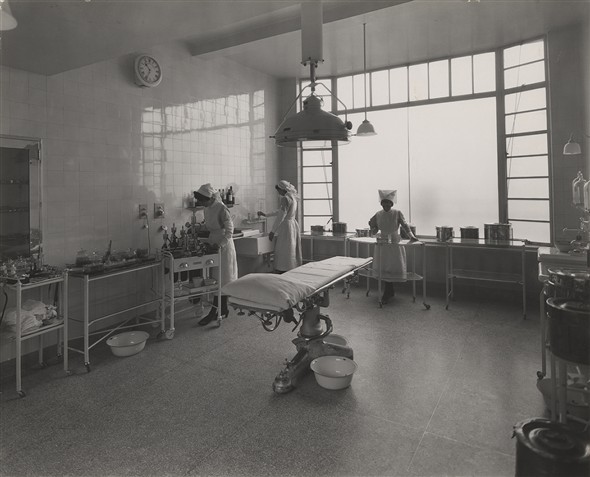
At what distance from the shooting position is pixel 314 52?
10.9 ft

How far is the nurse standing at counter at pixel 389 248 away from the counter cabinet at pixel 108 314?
305 centimetres

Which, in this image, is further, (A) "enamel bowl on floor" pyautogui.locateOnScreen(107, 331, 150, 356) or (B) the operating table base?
(A) "enamel bowl on floor" pyautogui.locateOnScreen(107, 331, 150, 356)

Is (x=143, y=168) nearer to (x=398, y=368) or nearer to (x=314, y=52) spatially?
(x=314, y=52)

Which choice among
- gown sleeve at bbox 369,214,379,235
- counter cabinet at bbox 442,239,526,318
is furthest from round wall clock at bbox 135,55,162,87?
counter cabinet at bbox 442,239,526,318

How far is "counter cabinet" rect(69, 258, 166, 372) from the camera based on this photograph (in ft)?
11.7

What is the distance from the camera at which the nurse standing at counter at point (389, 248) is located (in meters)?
5.77

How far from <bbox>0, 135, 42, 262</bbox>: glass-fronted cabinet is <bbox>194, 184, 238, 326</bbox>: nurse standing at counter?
Result: 176 cm

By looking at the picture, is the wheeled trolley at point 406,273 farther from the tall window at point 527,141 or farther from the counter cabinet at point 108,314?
the counter cabinet at point 108,314

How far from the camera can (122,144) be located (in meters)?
4.62

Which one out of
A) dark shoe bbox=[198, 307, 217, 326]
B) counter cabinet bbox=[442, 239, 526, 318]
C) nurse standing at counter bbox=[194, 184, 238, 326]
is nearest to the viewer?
dark shoe bbox=[198, 307, 217, 326]

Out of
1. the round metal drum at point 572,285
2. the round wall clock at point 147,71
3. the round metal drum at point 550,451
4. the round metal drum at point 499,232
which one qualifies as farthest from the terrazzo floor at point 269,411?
the round wall clock at point 147,71

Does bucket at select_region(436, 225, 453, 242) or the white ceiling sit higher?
the white ceiling

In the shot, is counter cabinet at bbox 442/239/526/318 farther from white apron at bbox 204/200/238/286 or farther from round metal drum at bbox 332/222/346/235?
white apron at bbox 204/200/238/286

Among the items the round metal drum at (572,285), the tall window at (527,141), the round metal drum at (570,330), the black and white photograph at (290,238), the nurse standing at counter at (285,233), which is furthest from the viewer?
the nurse standing at counter at (285,233)
